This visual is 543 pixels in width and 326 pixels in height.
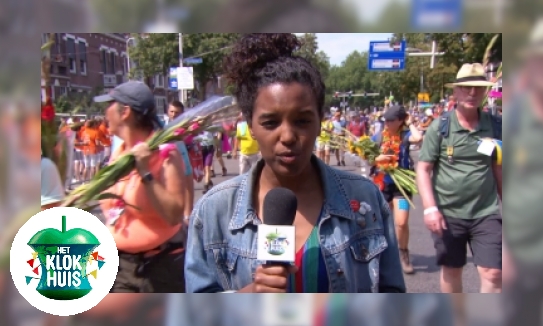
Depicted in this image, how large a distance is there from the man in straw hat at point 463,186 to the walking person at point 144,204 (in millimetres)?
1353

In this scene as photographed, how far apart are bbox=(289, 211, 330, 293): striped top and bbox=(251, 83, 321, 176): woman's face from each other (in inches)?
9.4

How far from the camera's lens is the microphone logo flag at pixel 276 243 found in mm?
1463

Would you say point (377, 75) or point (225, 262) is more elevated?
point (377, 75)

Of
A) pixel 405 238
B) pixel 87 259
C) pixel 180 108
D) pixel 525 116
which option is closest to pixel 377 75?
pixel 525 116

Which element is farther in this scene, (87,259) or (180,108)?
(180,108)

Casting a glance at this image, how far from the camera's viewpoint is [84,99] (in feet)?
7.28

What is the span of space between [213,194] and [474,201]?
1.63 meters

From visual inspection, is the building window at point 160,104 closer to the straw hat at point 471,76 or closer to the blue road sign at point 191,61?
the blue road sign at point 191,61

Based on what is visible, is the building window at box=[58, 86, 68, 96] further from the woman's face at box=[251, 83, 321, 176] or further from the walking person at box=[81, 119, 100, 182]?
the woman's face at box=[251, 83, 321, 176]

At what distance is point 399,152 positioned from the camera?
11.1ft

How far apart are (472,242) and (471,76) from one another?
0.90 m

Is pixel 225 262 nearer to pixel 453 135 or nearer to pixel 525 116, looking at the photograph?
pixel 525 116

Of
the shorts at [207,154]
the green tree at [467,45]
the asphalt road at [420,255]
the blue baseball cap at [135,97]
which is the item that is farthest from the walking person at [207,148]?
the green tree at [467,45]

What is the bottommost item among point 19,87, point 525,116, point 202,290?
point 202,290
